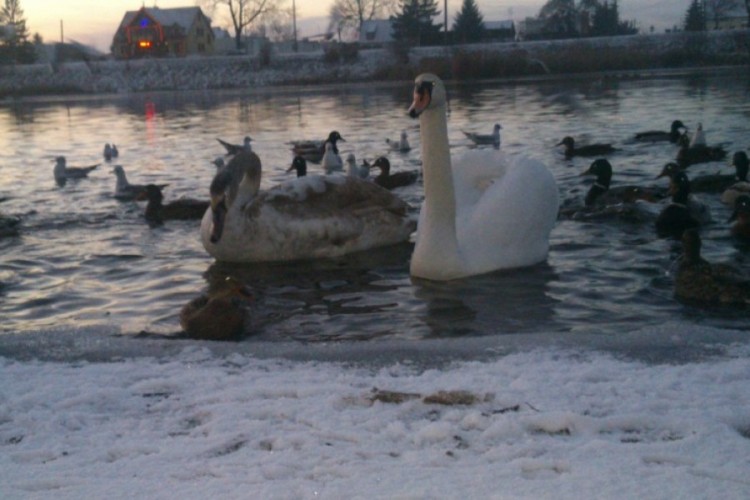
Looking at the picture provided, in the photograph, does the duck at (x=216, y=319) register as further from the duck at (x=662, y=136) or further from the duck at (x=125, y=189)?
the duck at (x=662, y=136)

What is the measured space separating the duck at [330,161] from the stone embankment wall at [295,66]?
3725 centimetres

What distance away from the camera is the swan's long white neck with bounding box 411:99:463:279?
25.7 ft

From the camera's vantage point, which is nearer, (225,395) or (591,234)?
(225,395)

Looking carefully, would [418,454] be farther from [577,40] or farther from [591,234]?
[577,40]

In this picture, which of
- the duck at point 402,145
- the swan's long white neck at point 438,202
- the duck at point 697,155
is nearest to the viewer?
the swan's long white neck at point 438,202

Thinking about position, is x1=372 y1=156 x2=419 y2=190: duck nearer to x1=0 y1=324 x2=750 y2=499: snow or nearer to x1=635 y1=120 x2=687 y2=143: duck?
x1=635 y1=120 x2=687 y2=143: duck

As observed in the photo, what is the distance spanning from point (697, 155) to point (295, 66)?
4904cm

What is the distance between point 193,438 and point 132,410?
59 centimetres

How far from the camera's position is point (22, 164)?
63.7ft

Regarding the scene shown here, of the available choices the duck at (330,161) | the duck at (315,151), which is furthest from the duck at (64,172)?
the duck at (330,161)

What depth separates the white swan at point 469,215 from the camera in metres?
7.86

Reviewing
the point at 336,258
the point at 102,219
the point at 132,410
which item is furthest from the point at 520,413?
the point at 102,219

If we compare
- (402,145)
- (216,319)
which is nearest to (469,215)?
(216,319)

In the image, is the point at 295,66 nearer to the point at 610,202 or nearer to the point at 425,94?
the point at 610,202
